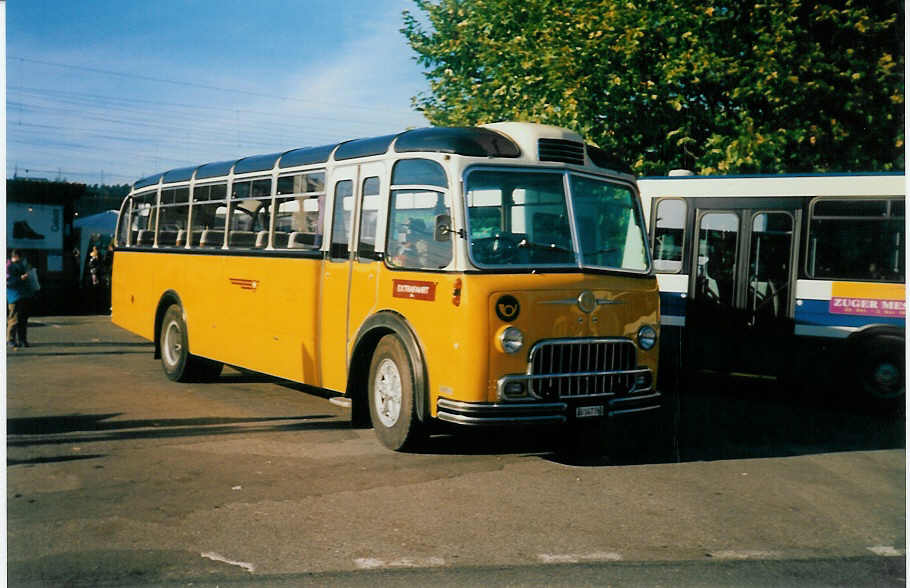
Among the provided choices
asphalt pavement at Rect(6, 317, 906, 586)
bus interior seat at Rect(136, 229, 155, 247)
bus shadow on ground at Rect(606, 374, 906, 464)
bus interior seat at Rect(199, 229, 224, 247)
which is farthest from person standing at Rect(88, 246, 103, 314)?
bus shadow on ground at Rect(606, 374, 906, 464)

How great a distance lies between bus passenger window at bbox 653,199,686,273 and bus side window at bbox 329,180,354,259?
19.6 ft

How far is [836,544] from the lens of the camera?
19.4 ft

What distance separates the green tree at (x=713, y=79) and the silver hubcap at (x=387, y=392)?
6.32 meters

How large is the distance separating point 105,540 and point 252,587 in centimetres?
124

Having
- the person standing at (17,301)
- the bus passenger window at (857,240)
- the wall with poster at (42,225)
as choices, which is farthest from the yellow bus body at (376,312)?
the wall with poster at (42,225)

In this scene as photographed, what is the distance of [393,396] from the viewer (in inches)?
325

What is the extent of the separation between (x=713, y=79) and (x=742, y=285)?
494 cm

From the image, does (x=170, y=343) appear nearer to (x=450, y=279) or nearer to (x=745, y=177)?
(x=450, y=279)

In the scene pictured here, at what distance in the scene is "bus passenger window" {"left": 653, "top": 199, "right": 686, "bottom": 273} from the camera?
45.3 feet

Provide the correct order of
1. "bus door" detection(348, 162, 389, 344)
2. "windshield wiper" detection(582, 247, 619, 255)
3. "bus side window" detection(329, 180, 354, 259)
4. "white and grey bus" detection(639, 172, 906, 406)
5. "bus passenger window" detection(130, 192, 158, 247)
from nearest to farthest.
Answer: "windshield wiper" detection(582, 247, 619, 255) < "bus door" detection(348, 162, 389, 344) < "bus side window" detection(329, 180, 354, 259) < "white and grey bus" detection(639, 172, 906, 406) < "bus passenger window" detection(130, 192, 158, 247)

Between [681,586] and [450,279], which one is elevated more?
[450,279]

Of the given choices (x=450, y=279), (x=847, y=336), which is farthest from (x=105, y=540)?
(x=847, y=336)

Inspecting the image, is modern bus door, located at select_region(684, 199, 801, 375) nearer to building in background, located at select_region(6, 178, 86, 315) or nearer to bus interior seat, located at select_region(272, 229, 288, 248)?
bus interior seat, located at select_region(272, 229, 288, 248)

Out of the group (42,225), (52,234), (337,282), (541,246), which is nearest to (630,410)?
(541,246)
